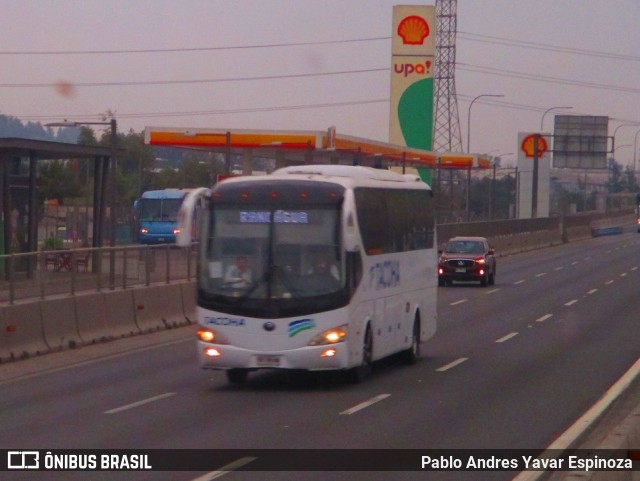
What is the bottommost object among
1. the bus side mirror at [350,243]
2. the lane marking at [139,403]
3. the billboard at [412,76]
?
the lane marking at [139,403]

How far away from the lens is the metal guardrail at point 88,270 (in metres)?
18.9

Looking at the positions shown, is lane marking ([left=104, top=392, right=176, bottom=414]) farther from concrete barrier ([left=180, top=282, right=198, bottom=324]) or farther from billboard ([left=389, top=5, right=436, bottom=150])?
billboard ([left=389, top=5, right=436, bottom=150])

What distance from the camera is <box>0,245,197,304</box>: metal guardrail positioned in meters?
18.9

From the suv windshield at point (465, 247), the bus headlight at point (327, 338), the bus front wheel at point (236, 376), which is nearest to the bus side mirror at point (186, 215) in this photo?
the bus front wheel at point (236, 376)

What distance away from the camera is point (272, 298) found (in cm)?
1502

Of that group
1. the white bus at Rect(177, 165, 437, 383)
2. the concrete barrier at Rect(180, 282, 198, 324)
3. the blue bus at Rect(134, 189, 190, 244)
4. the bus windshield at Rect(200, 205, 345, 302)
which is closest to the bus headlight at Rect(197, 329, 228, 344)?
the white bus at Rect(177, 165, 437, 383)

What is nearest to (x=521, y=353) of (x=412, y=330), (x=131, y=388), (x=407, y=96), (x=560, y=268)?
(x=412, y=330)

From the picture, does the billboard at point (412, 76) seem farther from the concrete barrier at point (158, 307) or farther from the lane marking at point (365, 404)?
the lane marking at point (365, 404)

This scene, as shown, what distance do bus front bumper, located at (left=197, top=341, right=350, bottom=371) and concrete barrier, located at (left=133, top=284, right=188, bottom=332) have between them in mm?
7960

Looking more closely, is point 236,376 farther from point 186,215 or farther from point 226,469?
point 226,469

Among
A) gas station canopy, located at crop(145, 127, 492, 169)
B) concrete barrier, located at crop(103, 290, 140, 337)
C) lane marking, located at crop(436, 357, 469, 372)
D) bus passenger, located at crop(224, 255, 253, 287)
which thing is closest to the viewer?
bus passenger, located at crop(224, 255, 253, 287)

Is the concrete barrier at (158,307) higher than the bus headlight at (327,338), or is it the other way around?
the bus headlight at (327,338)

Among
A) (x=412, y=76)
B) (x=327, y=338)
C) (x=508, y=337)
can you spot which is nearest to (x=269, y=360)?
(x=327, y=338)

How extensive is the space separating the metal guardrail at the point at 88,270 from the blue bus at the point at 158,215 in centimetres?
3251
